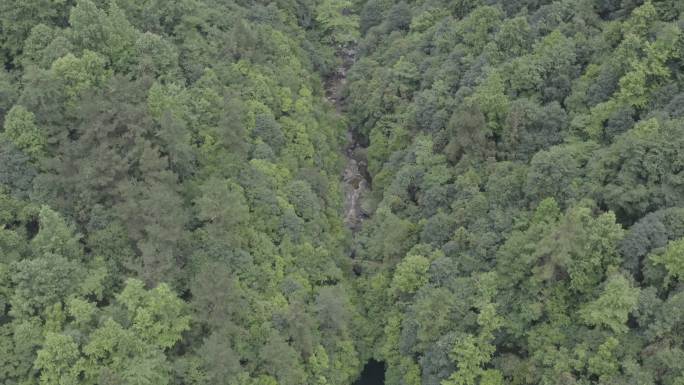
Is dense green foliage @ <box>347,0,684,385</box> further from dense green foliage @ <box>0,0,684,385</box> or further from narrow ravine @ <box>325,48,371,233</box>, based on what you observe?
narrow ravine @ <box>325,48,371,233</box>

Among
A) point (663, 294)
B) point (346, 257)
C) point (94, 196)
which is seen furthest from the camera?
point (346, 257)

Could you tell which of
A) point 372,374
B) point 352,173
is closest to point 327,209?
point 352,173

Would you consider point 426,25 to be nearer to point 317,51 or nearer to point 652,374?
point 317,51

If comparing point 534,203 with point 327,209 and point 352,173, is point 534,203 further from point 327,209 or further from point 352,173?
point 352,173

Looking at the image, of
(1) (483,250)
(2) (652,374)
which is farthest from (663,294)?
(1) (483,250)

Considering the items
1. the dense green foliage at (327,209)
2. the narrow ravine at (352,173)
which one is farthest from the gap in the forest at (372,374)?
the narrow ravine at (352,173)

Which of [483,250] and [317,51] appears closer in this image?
[483,250]
